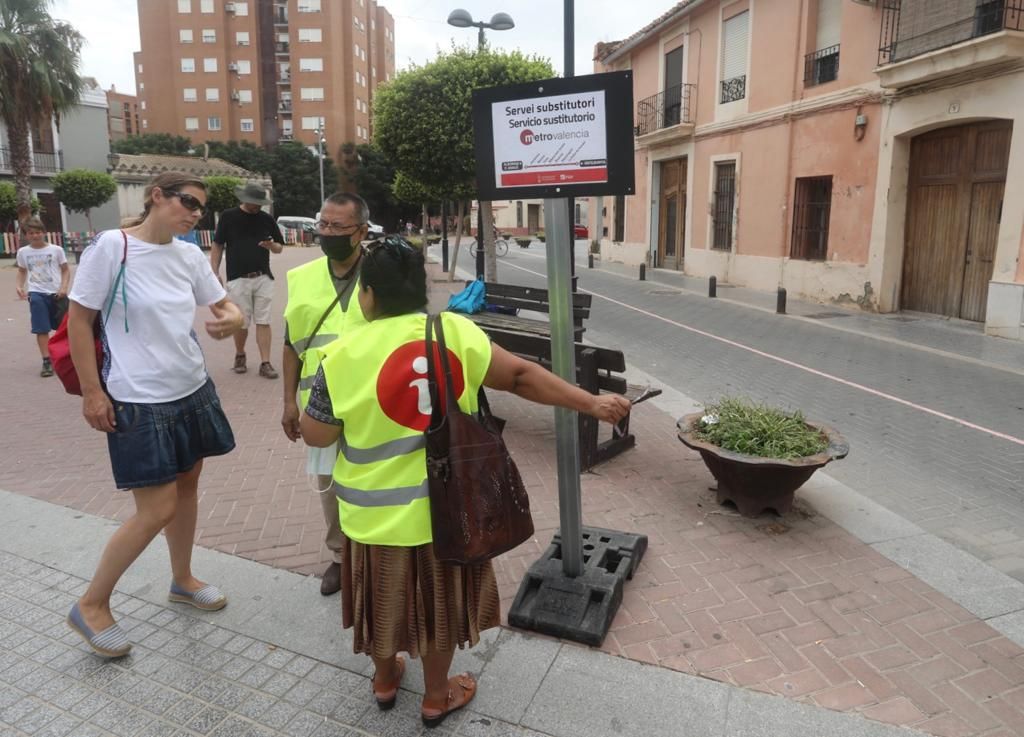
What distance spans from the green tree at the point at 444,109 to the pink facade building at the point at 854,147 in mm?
2842

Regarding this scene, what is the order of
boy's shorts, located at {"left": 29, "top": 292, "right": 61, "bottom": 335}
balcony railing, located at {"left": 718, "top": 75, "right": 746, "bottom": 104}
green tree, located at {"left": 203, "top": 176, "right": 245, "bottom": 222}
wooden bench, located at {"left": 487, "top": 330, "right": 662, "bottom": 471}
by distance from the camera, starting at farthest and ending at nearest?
1. green tree, located at {"left": 203, "top": 176, "right": 245, "bottom": 222}
2. balcony railing, located at {"left": 718, "top": 75, "right": 746, "bottom": 104}
3. boy's shorts, located at {"left": 29, "top": 292, "right": 61, "bottom": 335}
4. wooden bench, located at {"left": 487, "top": 330, "right": 662, "bottom": 471}

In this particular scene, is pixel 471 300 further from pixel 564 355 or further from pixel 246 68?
pixel 246 68

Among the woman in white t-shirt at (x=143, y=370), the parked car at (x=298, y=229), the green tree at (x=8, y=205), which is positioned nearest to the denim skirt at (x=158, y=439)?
the woman in white t-shirt at (x=143, y=370)

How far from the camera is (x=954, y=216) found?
1241cm

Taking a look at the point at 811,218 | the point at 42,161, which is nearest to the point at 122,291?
the point at 811,218

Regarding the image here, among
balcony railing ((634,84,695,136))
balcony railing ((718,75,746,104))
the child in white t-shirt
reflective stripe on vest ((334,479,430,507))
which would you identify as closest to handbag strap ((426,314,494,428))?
reflective stripe on vest ((334,479,430,507))

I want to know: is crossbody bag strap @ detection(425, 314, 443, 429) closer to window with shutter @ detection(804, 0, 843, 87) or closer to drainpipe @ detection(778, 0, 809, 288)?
window with shutter @ detection(804, 0, 843, 87)

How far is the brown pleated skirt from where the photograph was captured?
7.56 feet

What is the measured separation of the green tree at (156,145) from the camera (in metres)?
57.1

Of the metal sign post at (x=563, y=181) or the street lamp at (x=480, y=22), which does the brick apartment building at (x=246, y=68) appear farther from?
the metal sign post at (x=563, y=181)

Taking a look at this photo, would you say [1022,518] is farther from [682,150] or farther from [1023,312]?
[682,150]

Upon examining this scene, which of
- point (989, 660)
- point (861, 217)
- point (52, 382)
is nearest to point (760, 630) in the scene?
point (989, 660)

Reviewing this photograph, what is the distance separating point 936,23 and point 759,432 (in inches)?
440

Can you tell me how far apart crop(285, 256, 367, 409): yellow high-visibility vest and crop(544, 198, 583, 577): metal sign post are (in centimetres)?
81
